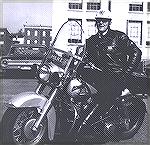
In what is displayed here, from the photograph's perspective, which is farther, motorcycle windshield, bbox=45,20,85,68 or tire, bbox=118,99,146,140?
tire, bbox=118,99,146,140

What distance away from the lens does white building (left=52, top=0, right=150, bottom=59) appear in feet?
19.2

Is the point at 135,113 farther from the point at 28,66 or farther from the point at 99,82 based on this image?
the point at 28,66

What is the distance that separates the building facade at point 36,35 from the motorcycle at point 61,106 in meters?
0.11

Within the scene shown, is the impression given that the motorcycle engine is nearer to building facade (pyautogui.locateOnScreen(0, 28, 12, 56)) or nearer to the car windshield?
the car windshield

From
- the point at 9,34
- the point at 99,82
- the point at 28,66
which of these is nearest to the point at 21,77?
the point at 28,66

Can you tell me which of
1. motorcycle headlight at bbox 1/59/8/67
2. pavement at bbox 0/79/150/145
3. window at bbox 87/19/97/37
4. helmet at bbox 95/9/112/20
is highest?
helmet at bbox 95/9/112/20

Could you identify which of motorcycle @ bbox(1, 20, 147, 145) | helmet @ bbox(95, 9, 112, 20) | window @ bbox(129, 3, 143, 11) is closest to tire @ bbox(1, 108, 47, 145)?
motorcycle @ bbox(1, 20, 147, 145)

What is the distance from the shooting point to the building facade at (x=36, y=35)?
232 inches

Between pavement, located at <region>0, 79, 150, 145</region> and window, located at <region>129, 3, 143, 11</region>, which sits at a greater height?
window, located at <region>129, 3, 143, 11</region>

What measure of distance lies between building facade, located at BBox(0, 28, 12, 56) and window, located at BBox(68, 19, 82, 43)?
728 millimetres

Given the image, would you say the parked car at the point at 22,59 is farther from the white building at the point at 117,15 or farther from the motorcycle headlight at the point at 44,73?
the white building at the point at 117,15

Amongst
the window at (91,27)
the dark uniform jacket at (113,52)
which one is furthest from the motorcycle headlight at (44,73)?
the window at (91,27)

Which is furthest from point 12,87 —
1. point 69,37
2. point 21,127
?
point 69,37

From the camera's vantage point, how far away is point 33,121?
19.5 ft
